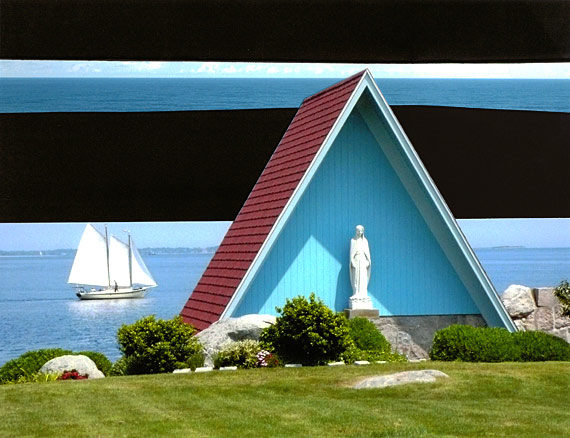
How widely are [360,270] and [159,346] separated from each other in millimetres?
3526

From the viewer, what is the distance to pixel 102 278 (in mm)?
58094

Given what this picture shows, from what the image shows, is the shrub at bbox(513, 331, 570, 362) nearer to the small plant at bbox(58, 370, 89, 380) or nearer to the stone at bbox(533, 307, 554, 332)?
the small plant at bbox(58, 370, 89, 380)

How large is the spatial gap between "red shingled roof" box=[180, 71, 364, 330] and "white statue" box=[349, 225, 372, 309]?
4.70 ft

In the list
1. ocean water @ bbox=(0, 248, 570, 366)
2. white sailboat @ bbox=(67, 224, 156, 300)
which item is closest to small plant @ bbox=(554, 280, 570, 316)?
ocean water @ bbox=(0, 248, 570, 366)

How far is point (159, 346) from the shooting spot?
1430cm

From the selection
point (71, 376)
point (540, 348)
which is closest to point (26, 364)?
point (71, 376)

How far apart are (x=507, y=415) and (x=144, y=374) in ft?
Result: 19.2

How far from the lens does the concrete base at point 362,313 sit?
1591cm

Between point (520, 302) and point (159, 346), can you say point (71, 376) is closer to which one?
point (159, 346)

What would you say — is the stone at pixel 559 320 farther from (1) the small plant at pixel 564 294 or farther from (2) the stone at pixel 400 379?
(2) the stone at pixel 400 379

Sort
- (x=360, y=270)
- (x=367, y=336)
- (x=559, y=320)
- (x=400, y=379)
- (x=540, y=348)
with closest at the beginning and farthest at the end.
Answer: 1. (x=400, y=379)
2. (x=540, y=348)
3. (x=367, y=336)
4. (x=360, y=270)
5. (x=559, y=320)

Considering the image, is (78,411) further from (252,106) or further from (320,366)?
(252,106)

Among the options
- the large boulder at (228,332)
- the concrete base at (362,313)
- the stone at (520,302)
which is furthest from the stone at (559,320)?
the large boulder at (228,332)

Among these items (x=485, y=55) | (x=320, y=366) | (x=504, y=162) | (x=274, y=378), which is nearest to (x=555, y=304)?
(x=504, y=162)
